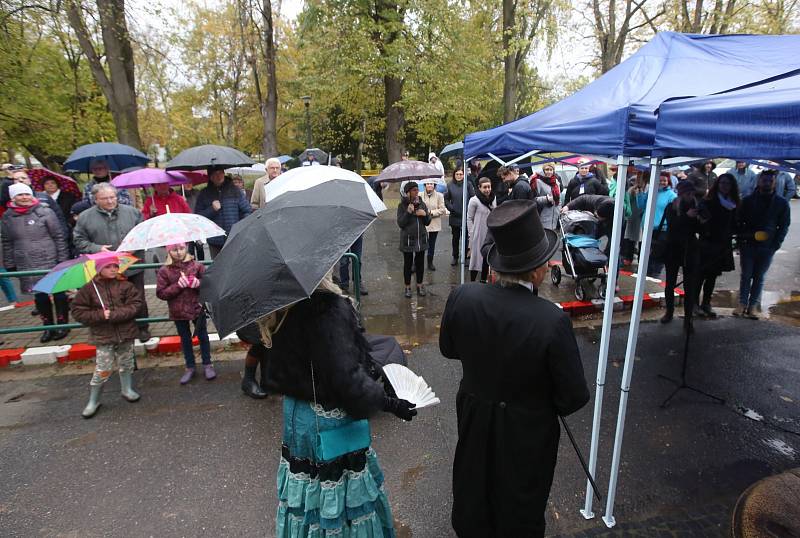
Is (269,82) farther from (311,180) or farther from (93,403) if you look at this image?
(311,180)

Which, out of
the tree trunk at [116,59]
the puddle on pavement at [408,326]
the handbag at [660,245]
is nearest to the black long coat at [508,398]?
the puddle on pavement at [408,326]

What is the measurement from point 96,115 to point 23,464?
1883 cm

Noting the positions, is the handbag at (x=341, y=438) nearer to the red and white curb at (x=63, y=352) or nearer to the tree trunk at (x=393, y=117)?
the red and white curb at (x=63, y=352)

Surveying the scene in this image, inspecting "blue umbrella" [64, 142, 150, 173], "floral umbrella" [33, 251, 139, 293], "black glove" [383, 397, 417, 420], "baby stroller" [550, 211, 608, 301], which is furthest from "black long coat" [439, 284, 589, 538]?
"blue umbrella" [64, 142, 150, 173]

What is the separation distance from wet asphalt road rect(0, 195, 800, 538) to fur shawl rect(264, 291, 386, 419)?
4.61 ft

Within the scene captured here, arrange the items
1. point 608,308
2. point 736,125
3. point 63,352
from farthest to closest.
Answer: point 63,352 < point 608,308 < point 736,125

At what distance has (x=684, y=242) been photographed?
18.9 feet

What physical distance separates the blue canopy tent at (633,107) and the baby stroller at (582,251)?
217 centimetres

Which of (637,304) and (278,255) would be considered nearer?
(278,255)

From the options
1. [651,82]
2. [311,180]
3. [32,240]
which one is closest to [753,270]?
[651,82]

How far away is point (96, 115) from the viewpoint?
17938mm

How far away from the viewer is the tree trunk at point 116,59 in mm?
10453

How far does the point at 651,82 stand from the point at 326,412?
4236 millimetres

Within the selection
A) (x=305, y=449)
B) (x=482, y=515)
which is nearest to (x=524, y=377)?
(x=482, y=515)
